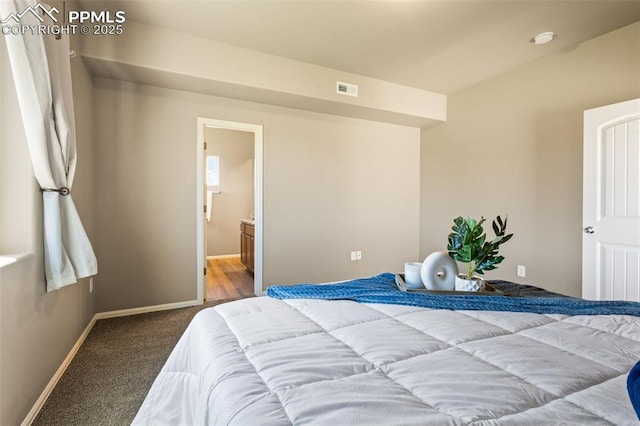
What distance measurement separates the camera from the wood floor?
12.3 ft

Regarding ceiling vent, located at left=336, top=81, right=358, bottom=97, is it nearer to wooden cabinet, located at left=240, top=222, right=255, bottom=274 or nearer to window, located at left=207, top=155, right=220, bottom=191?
wooden cabinet, located at left=240, top=222, right=255, bottom=274

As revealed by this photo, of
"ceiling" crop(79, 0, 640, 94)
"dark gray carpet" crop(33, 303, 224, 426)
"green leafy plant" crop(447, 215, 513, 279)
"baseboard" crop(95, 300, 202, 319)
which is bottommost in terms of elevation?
"dark gray carpet" crop(33, 303, 224, 426)

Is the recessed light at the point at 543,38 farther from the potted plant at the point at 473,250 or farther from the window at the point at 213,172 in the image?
the window at the point at 213,172

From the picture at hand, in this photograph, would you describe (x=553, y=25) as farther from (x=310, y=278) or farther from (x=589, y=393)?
(x=310, y=278)

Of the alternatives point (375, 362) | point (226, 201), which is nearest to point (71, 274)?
point (375, 362)

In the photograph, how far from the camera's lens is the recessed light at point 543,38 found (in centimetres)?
278

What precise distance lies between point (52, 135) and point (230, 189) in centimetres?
464

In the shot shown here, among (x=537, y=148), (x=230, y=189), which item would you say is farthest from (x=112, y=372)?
(x=230, y=189)

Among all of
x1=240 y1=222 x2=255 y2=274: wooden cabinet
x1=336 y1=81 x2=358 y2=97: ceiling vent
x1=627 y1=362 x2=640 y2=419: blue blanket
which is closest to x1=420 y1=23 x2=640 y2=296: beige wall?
x1=336 y1=81 x2=358 y2=97: ceiling vent

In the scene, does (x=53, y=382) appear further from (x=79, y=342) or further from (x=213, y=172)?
(x=213, y=172)

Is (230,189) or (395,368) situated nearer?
(395,368)

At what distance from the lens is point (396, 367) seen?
0.88 meters

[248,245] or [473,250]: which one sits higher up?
[473,250]

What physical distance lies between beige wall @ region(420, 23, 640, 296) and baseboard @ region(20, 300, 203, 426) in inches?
137
